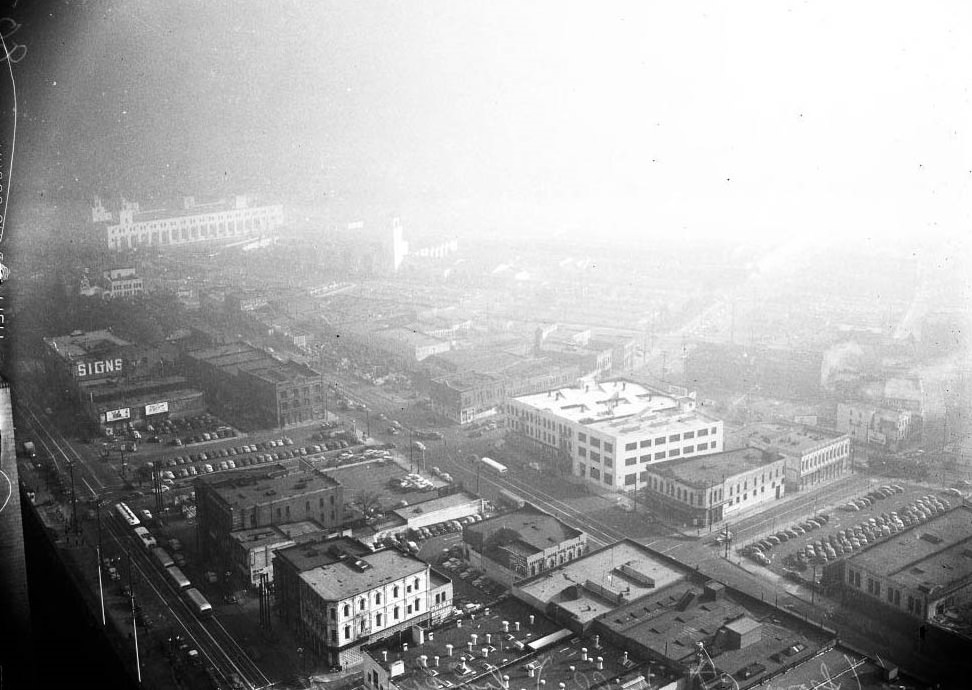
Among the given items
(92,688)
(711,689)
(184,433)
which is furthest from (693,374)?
(92,688)

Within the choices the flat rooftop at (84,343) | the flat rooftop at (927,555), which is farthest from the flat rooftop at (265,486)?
the flat rooftop at (927,555)

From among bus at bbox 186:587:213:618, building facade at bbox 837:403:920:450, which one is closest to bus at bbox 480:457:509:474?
bus at bbox 186:587:213:618

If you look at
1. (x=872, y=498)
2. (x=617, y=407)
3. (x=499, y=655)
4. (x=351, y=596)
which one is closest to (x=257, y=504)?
(x=351, y=596)

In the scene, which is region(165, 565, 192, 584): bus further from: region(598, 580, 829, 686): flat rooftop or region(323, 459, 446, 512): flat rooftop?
region(598, 580, 829, 686): flat rooftop

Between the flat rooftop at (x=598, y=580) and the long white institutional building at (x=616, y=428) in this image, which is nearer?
the flat rooftop at (x=598, y=580)

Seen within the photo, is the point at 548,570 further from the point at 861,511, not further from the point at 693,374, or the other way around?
the point at 693,374

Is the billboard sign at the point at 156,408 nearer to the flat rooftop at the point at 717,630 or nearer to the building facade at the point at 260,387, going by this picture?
the building facade at the point at 260,387

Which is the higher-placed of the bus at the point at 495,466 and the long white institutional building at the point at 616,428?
the long white institutional building at the point at 616,428
